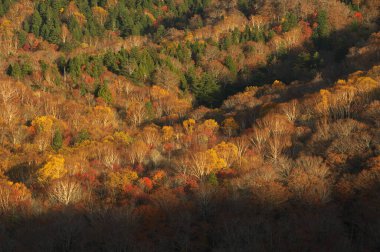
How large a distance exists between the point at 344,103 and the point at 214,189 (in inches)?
1277

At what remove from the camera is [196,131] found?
76062 millimetres

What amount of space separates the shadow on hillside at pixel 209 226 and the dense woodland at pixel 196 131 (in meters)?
0.19

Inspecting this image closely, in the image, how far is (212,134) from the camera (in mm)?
75875

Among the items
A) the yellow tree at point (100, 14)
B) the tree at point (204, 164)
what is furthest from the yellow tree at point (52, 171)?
the yellow tree at point (100, 14)

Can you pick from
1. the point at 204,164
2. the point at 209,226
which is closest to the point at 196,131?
the point at 204,164

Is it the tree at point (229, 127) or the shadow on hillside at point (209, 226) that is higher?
the shadow on hillside at point (209, 226)

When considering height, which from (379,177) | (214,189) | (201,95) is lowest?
(201,95)

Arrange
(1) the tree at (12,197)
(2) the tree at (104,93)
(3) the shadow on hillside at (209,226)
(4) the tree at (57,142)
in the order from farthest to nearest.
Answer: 1. (2) the tree at (104,93)
2. (4) the tree at (57,142)
3. (1) the tree at (12,197)
4. (3) the shadow on hillside at (209,226)

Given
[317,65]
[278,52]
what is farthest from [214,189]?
[278,52]

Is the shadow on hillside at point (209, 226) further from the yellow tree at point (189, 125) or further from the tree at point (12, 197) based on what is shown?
the yellow tree at point (189, 125)

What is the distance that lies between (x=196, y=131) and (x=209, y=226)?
3396 cm

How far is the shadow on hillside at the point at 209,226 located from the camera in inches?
1478

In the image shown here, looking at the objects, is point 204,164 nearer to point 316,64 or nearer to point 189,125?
point 189,125

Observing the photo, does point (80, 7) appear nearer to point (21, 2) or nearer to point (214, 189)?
point (21, 2)
